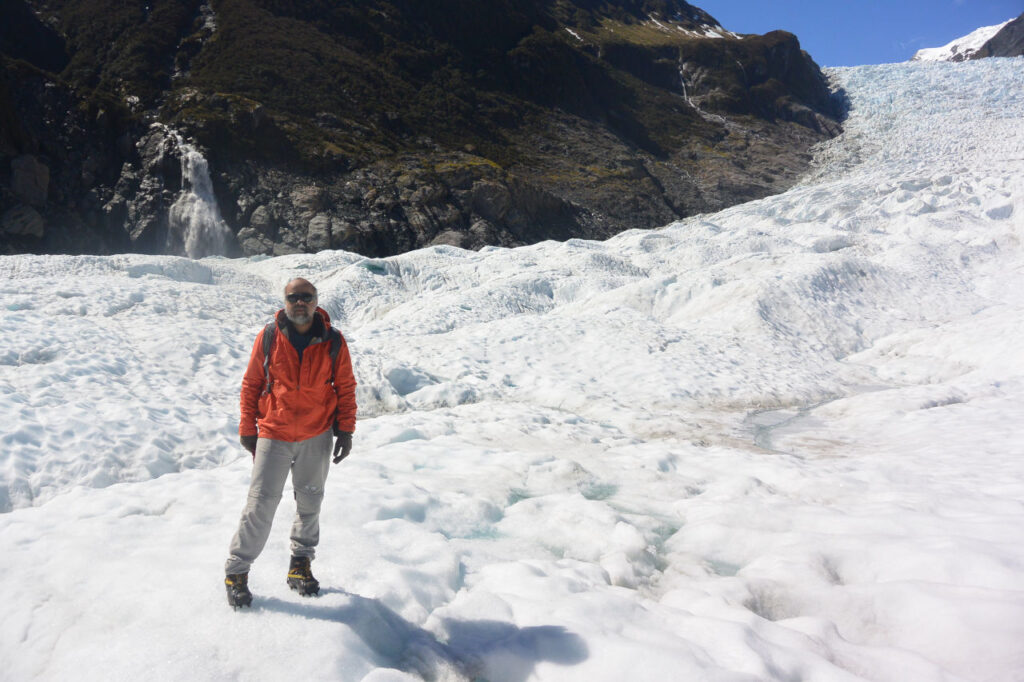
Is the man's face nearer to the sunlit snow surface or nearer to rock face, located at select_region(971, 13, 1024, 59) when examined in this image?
the sunlit snow surface

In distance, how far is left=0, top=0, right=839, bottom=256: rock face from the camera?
133 feet

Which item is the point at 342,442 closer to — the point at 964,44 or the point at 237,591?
the point at 237,591

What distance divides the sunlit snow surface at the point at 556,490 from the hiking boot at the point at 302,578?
77 mm

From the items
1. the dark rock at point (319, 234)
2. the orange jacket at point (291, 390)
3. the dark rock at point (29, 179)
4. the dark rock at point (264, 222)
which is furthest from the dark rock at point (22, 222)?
the orange jacket at point (291, 390)

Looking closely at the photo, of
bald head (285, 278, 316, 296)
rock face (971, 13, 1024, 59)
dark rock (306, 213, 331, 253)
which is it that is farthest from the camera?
rock face (971, 13, 1024, 59)

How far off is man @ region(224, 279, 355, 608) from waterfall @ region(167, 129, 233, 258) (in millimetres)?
40016

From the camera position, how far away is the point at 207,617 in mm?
3623

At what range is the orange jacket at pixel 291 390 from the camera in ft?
12.8

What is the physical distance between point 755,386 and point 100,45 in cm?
6565

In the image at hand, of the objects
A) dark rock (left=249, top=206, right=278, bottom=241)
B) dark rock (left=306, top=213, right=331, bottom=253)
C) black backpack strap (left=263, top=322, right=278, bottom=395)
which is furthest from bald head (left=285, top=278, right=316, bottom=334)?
dark rock (left=249, top=206, right=278, bottom=241)

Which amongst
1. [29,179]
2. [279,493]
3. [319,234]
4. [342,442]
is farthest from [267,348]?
[29,179]

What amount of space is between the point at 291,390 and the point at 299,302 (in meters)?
0.58

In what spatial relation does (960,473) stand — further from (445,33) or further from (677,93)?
(677,93)

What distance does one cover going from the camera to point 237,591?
372 cm
